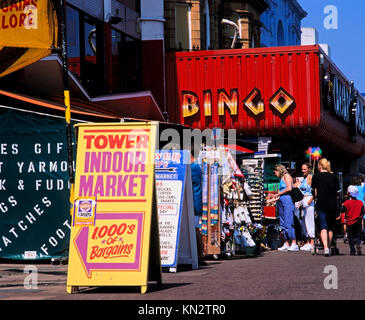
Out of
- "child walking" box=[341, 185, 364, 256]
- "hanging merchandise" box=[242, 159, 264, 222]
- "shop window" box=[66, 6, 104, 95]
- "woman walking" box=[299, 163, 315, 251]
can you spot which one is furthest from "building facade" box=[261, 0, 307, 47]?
"child walking" box=[341, 185, 364, 256]

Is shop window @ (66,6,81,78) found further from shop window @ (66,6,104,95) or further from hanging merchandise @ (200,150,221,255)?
hanging merchandise @ (200,150,221,255)

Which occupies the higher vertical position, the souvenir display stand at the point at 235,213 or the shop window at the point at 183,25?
the shop window at the point at 183,25

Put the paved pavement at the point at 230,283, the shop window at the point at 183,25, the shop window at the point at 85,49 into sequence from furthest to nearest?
the shop window at the point at 183,25
the shop window at the point at 85,49
the paved pavement at the point at 230,283

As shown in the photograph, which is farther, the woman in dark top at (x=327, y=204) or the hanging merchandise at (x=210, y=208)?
the woman in dark top at (x=327, y=204)

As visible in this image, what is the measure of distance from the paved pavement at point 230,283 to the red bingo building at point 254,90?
1336cm

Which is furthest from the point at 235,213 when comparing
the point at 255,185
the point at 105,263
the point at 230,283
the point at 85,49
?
the point at 105,263

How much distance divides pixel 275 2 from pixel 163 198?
37.1 metres

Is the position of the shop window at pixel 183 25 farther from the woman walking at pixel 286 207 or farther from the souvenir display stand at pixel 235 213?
the souvenir display stand at pixel 235 213

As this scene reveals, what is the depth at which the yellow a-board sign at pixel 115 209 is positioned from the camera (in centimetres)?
1052

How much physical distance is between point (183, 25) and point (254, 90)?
15.4ft

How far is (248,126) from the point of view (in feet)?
95.7

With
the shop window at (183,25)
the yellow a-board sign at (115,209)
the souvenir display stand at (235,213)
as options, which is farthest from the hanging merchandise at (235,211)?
the shop window at (183,25)
